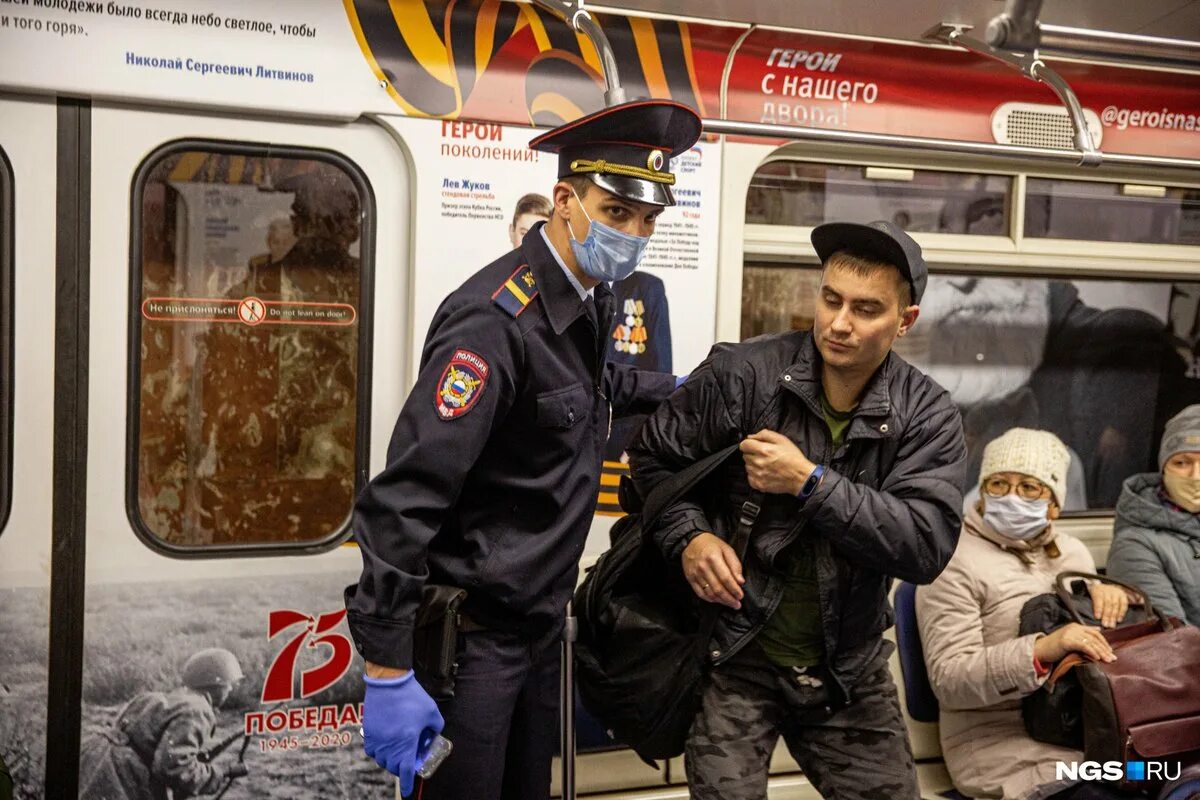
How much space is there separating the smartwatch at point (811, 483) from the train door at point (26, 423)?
1998mm

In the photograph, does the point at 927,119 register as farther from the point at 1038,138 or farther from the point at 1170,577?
the point at 1170,577

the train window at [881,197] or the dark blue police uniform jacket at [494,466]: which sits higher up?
the train window at [881,197]

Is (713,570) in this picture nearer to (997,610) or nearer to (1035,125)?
(997,610)

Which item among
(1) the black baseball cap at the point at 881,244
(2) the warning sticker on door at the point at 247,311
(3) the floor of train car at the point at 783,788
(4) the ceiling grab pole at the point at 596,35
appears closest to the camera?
(1) the black baseball cap at the point at 881,244

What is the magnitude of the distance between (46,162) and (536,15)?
1.41 metres

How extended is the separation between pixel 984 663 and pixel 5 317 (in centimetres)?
292

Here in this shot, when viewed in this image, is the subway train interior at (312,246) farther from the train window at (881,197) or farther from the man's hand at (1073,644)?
the man's hand at (1073,644)

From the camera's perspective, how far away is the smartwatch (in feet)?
7.20

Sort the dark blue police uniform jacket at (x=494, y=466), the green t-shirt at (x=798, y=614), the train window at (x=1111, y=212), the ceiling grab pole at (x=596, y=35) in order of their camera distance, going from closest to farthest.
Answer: the dark blue police uniform jacket at (x=494, y=466) → the green t-shirt at (x=798, y=614) → the ceiling grab pole at (x=596, y=35) → the train window at (x=1111, y=212)

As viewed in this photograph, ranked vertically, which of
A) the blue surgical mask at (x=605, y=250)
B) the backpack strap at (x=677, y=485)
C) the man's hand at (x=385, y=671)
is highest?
the blue surgical mask at (x=605, y=250)

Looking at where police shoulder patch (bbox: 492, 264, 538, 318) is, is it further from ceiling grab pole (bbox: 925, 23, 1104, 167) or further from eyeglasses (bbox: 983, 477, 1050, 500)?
eyeglasses (bbox: 983, 477, 1050, 500)

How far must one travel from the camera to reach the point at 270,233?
116 inches

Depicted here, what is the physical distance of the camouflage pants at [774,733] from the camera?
2344 millimetres
